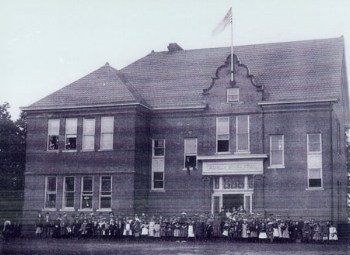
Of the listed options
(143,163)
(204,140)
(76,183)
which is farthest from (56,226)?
(204,140)

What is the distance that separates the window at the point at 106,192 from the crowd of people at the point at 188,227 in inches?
28.8

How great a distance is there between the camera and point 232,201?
3606 cm

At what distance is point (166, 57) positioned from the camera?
1692 inches

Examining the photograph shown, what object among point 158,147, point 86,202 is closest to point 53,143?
point 86,202

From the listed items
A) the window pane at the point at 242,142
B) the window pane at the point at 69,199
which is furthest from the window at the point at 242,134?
the window pane at the point at 69,199

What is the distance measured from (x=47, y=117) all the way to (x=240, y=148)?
12.2 metres

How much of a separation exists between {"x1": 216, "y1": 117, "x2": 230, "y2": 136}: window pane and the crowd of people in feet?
16.4

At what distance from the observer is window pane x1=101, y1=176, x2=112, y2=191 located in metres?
36.6

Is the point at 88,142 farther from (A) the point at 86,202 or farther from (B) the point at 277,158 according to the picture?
(B) the point at 277,158

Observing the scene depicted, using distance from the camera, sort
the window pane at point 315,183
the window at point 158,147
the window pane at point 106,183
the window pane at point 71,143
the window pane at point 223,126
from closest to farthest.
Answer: the window pane at point 315,183, the window pane at point 106,183, the window pane at point 223,126, the window pane at point 71,143, the window at point 158,147

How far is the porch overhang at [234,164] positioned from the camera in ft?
116

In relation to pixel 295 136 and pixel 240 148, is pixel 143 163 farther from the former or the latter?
pixel 295 136

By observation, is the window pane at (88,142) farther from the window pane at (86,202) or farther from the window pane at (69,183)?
the window pane at (86,202)

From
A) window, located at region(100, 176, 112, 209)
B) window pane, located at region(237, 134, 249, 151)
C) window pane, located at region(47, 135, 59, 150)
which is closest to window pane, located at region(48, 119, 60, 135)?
window pane, located at region(47, 135, 59, 150)
